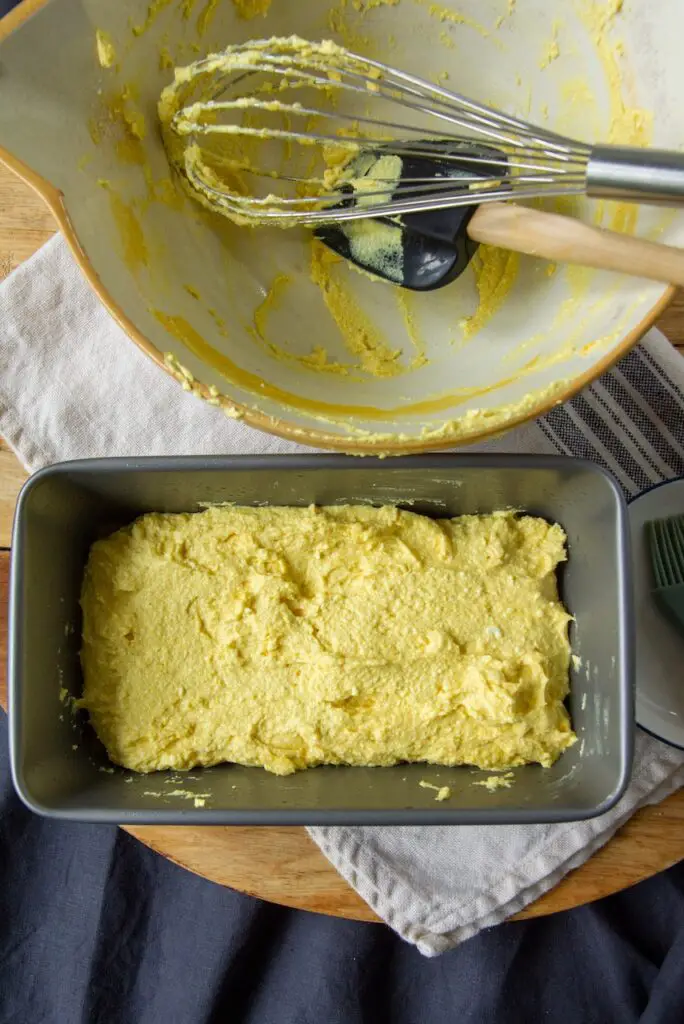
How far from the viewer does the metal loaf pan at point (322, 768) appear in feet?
2.87

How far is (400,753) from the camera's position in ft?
3.17

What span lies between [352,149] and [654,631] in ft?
2.17

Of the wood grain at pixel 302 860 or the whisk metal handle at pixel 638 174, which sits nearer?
the whisk metal handle at pixel 638 174

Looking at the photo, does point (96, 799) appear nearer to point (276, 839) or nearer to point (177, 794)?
point (177, 794)

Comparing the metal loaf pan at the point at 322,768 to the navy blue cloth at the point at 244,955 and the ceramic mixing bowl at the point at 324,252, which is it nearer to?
the ceramic mixing bowl at the point at 324,252

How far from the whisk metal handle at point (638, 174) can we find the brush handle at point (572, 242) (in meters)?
0.04

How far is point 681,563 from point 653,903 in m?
0.55

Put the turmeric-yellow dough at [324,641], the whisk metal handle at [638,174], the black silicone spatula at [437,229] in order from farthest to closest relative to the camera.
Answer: the turmeric-yellow dough at [324,641]
the black silicone spatula at [437,229]
the whisk metal handle at [638,174]

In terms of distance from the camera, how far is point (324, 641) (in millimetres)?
975

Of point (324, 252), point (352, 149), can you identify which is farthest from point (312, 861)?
point (352, 149)

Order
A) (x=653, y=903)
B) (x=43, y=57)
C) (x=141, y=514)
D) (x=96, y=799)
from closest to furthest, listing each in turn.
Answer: (x=43, y=57), (x=96, y=799), (x=141, y=514), (x=653, y=903)

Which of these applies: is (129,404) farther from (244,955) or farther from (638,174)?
(244,955)

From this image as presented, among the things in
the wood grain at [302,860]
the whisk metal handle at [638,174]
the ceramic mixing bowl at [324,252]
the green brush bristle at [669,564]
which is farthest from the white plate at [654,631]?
the whisk metal handle at [638,174]

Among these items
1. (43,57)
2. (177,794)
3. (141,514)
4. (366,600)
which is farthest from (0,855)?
(43,57)
